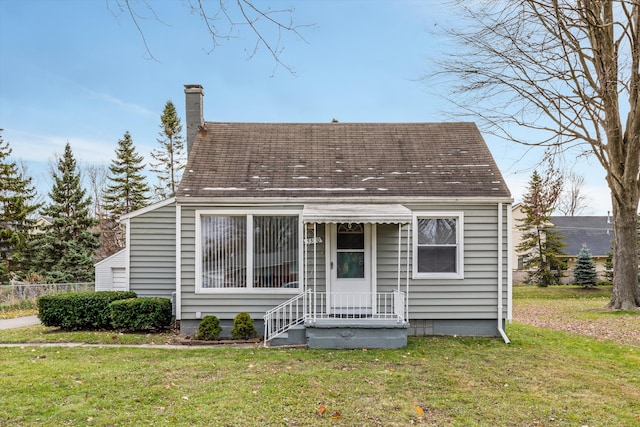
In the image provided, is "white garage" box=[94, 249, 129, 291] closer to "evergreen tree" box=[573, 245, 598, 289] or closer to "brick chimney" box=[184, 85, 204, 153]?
"brick chimney" box=[184, 85, 204, 153]

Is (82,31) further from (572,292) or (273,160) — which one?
(572,292)

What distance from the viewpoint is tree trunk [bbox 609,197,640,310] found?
574 inches

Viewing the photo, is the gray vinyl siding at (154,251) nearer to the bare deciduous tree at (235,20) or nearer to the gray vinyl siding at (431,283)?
the gray vinyl siding at (431,283)

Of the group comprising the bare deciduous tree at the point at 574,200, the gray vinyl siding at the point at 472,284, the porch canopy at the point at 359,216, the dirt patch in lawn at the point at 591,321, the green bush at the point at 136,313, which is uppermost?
the bare deciduous tree at the point at 574,200

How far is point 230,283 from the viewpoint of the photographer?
975cm

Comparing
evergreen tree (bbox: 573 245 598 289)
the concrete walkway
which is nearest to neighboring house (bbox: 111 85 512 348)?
the concrete walkway

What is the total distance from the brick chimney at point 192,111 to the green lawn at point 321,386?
19.6 feet

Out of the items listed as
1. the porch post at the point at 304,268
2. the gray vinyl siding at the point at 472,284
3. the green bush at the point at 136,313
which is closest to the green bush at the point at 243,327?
the porch post at the point at 304,268

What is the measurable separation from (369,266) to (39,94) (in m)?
11.8

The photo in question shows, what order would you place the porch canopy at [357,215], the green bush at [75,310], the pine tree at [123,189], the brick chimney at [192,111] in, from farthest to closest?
the pine tree at [123,189] < the brick chimney at [192,111] < the green bush at [75,310] < the porch canopy at [357,215]

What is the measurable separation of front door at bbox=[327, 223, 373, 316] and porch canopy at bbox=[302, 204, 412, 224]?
68cm

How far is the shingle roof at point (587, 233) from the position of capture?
3662 centimetres

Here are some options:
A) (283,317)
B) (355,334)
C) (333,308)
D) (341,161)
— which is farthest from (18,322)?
(341,161)

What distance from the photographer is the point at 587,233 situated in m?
38.7
